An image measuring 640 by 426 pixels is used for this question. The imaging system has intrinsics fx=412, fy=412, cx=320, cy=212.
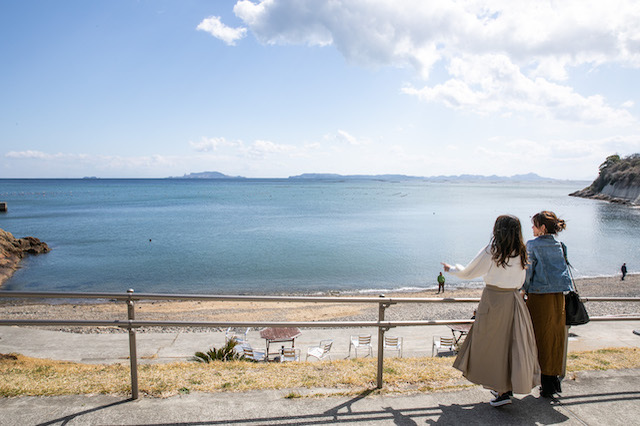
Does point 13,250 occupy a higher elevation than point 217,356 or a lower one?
lower

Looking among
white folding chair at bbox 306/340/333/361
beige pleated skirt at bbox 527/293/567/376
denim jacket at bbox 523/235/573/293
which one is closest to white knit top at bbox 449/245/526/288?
denim jacket at bbox 523/235/573/293

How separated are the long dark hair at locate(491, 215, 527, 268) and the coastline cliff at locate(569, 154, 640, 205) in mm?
115767

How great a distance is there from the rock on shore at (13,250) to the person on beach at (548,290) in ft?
127

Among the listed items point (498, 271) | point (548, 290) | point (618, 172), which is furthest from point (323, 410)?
point (618, 172)

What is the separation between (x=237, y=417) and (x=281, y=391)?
658mm

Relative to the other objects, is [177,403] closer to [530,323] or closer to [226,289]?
[530,323]

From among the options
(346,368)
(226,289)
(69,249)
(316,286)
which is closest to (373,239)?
(316,286)

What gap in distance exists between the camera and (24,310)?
2300 cm

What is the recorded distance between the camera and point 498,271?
380 cm

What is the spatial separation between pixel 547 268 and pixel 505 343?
2.89 feet

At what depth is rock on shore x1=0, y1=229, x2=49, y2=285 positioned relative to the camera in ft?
115

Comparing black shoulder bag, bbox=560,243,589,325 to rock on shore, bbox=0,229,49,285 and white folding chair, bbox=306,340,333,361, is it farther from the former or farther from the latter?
rock on shore, bbox=0,229,49,285

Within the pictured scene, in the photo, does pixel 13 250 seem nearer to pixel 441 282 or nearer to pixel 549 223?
pixel 441 282

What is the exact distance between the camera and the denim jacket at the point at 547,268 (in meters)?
4.07
